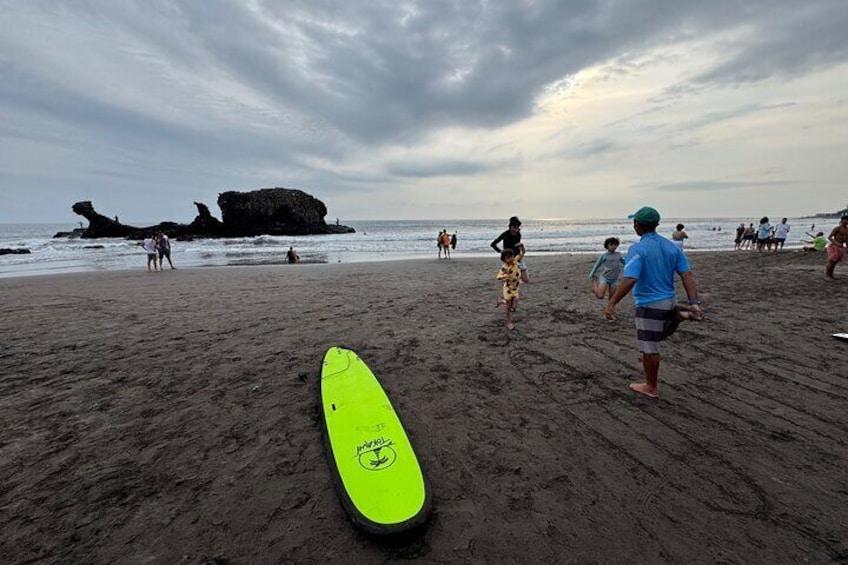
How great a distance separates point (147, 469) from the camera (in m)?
3.05

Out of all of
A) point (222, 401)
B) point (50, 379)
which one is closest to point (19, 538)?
point (222, 401)

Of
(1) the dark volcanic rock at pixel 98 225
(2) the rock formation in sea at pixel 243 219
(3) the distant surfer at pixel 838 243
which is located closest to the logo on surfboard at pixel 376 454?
(3) the distant surfer at pixel 838 243

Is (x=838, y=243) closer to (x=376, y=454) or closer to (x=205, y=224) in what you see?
(x=376, y=454)

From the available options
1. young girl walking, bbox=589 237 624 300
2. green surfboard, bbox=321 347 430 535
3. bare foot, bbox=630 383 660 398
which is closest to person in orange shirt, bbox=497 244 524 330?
young girl walking, bbox=589 237 624 300

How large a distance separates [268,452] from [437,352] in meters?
2.83

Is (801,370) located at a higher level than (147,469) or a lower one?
higher

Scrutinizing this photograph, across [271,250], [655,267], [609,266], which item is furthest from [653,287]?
[271,250]

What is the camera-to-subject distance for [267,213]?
195 ft

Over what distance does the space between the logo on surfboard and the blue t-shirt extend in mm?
2807

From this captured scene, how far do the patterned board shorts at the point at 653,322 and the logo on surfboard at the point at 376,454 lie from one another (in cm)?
275

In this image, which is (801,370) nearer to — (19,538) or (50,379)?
(19,538)

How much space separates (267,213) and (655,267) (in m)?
63.1

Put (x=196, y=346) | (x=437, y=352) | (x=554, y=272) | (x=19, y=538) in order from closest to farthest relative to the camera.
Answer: (x=19, y=538), (x=437, y=352), (x=196, y=346), (x=554, y=272)

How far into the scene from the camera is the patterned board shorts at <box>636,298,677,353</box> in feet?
12.0
